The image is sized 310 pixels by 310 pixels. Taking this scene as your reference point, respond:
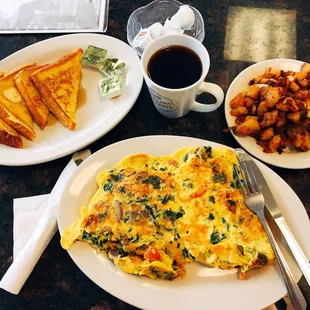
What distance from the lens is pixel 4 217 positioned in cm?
123

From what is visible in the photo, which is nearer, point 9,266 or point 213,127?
point 9,266

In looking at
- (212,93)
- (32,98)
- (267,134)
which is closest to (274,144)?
(267,134)

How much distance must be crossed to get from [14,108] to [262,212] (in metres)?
0.90

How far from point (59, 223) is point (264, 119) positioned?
69cm

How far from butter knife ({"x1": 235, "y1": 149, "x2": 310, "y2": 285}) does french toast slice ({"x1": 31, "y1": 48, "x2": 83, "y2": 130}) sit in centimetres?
60

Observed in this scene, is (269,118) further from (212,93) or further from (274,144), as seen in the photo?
(212,93)

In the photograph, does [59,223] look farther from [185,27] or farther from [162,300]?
[185,27]

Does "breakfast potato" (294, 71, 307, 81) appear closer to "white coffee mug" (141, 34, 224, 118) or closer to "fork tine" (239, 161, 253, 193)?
"white coffee mug" (141, 34, 224, 118)

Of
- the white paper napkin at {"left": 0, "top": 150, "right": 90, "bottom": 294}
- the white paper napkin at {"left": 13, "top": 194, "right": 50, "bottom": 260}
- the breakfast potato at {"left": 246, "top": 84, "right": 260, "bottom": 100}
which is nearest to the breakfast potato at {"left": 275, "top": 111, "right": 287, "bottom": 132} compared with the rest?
the breakfast potato at {"left": 246, "top": 84, "right": 260, "bottom": 100}

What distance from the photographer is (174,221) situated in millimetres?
1032

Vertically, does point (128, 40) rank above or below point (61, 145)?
above

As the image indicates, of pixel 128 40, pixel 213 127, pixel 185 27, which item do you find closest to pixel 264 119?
pixel 213 127

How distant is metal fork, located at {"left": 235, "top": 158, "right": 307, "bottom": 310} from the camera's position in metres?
0.95

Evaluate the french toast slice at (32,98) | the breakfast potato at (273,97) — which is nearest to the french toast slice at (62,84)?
the french toast slice at (32,98)
